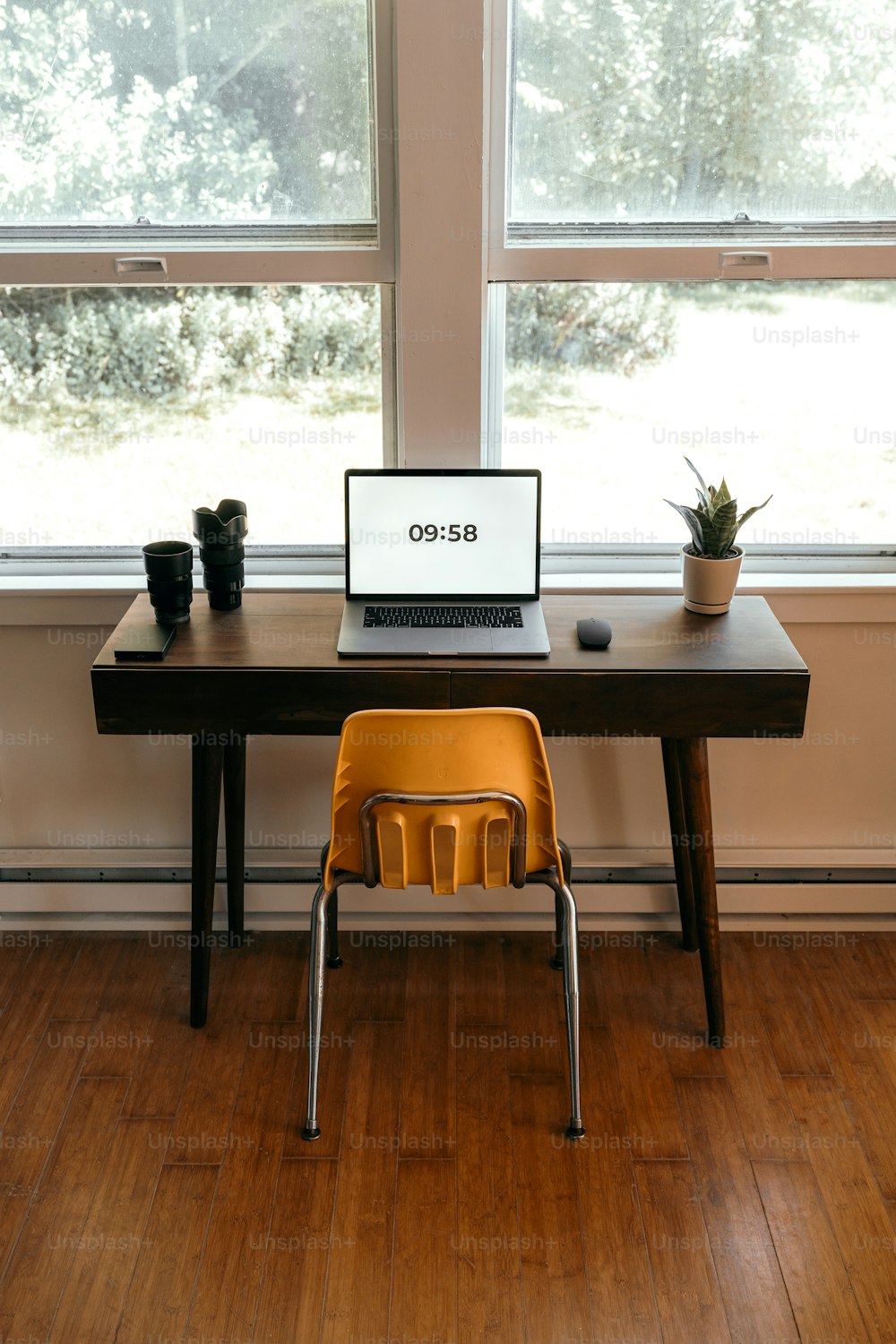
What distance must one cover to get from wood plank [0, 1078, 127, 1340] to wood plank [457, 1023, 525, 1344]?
0.67 metres

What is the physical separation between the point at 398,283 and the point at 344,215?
195 millimetres

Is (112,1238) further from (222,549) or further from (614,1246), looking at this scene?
(222,549)

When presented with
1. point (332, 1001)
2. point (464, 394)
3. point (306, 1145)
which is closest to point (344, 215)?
point (464, 394)

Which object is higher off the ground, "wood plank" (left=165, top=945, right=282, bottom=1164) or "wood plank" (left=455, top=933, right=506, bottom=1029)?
"wood plank" (left=455, top=933, right=506, bottom=1029)

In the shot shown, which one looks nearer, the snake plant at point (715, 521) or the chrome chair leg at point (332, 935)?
the snake plant at point (715, 521)

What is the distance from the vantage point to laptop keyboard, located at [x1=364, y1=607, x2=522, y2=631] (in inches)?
88.0

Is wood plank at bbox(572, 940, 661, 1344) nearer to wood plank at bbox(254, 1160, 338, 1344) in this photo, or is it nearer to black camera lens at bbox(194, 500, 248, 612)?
wood plank at bbox(254, 1160, 338, 1344)

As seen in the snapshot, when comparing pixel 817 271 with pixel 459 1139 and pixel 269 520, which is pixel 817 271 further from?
pixel 459 1139

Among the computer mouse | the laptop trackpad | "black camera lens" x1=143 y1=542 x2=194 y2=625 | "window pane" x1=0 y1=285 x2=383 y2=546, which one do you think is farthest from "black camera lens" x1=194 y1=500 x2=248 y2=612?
the computer mouse

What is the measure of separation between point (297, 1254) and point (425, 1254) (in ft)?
0.71

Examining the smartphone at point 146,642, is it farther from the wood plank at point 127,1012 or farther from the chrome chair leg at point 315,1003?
the wood plank at point 127,1012

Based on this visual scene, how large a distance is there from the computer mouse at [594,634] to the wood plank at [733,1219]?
35.6 inches

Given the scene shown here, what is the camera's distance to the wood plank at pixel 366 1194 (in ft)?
5.91

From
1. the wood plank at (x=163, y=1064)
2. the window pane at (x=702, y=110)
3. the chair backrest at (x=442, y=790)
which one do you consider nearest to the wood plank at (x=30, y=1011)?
the wood plank at (x=163, y=1064)
